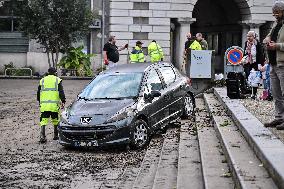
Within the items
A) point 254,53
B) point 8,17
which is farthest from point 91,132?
point 8,17

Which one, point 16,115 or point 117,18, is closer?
point 16,115

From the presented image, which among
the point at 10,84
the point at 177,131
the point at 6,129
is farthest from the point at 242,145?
the point at 10,84

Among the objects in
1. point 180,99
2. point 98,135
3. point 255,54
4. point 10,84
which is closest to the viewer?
point 98,135

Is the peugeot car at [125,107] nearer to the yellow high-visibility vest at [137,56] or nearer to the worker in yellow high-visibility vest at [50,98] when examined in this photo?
the worker in yellow high-visibility vest at [50,98]

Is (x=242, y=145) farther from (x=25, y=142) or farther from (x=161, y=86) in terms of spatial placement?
(x=25, y=142)

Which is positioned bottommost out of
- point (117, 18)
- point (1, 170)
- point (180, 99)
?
point (1, 170)

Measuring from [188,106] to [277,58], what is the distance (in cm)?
572

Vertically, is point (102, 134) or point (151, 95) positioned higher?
point (151, 95)

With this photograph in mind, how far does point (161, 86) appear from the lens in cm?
1345

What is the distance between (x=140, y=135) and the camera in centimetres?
1182

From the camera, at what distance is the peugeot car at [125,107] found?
11430mm

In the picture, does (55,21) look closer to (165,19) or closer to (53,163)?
(165,19)

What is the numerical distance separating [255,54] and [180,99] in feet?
9.86

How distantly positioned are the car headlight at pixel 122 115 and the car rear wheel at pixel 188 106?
10.8 ft
